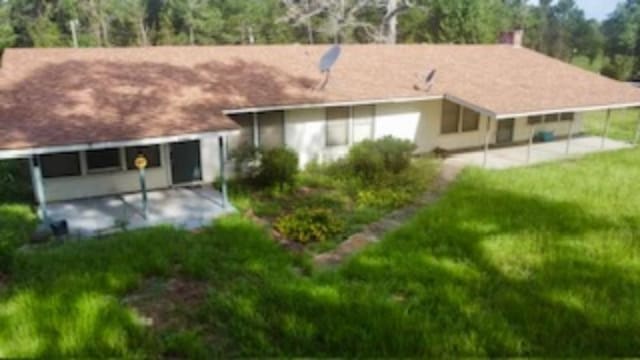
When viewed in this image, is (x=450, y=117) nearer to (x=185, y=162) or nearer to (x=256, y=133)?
(x=256, y=133)

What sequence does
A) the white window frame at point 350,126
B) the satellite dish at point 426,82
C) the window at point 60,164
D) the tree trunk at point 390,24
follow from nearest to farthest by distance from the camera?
the window at point 60,164 → the white window frame at point 350,126 → the satellite dish at point 426,82 → the tree trunk at point 390,24

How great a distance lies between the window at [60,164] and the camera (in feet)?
41.4

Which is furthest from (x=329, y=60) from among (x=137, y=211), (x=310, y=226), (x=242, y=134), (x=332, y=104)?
(x=137, y=211)

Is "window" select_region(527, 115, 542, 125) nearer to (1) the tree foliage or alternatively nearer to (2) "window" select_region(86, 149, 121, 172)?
(1) the tree foliage

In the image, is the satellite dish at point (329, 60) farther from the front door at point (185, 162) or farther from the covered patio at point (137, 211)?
the covered patio at point (137, 211)

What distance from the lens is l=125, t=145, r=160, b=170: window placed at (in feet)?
44.1

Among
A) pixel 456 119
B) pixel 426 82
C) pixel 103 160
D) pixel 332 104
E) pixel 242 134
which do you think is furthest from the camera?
pixel 456 119

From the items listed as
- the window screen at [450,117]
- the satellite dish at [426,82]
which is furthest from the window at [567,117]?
the satellite dish at [426,82]

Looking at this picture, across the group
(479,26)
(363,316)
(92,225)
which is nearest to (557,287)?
(363,316)

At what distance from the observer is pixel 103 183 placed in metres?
13.2

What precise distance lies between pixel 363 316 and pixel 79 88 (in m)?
10.6

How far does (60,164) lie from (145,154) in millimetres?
1982

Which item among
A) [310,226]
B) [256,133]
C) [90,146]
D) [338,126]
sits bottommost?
[310,226]

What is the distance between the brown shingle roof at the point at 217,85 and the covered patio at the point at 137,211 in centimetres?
180
